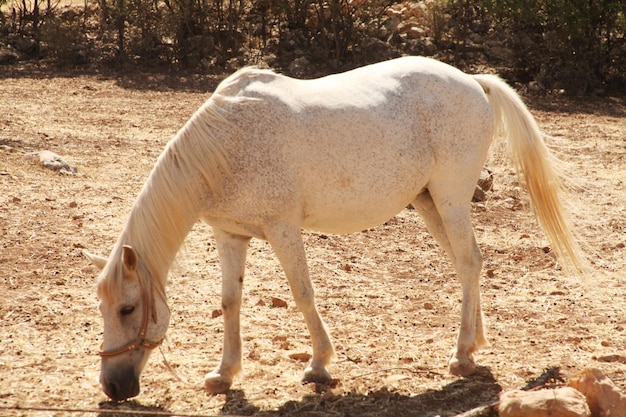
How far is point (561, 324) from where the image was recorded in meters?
5.02

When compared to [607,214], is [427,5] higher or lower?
higher

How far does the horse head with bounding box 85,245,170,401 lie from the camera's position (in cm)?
359

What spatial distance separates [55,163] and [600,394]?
6.49 metres

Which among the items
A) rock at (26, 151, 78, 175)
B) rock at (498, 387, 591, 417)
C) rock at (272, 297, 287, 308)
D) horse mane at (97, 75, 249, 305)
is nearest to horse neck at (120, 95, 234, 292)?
horse mane at (97, 75, 249, 305)

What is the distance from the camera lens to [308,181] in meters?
4.06

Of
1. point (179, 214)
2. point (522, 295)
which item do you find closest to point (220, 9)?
point (522, 295)

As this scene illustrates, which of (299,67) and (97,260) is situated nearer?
(97,260)

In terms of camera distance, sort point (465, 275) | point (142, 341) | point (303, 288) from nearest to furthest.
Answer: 1. point (142, 341)
2. point (303, 288)
3. point (465, 275)

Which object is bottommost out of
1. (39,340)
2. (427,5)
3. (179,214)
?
(39,340)

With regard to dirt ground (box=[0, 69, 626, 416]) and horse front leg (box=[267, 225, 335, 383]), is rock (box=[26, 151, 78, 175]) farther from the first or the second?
horse front leg (box=[267, 225, 335, 383])

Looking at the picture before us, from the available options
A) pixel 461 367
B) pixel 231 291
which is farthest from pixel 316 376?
pixel 461 367

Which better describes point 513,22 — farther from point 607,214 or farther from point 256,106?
point 256,106

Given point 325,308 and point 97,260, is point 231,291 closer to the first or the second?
point 97,260

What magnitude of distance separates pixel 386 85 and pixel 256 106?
836 mm
